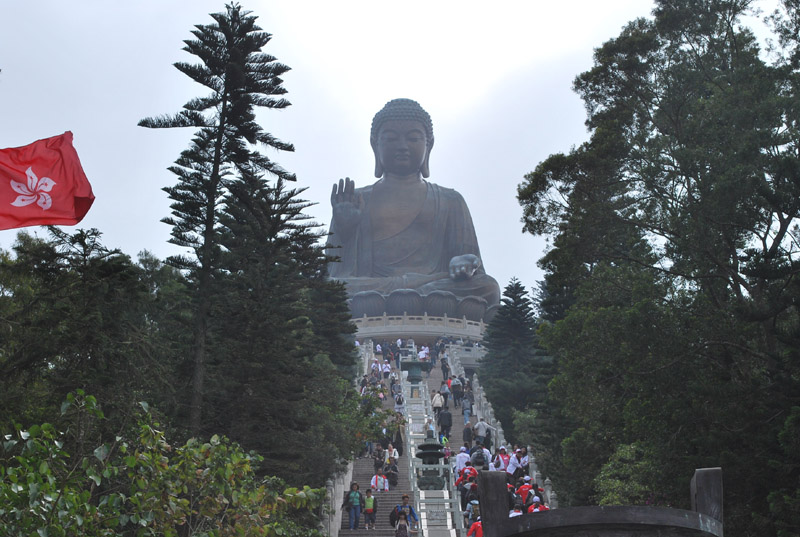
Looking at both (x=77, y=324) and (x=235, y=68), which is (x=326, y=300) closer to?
(x=235, y=68)

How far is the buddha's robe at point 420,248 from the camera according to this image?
45.6 m

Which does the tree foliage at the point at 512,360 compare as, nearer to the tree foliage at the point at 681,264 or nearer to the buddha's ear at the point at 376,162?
the tree foliage at the point at 681,264

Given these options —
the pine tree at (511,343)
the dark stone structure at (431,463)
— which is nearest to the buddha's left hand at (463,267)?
the pine tree at (511,343)

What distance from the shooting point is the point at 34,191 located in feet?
29.7

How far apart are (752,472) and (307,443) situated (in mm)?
6644

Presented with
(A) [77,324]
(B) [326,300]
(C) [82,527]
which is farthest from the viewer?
(B) [326,300]

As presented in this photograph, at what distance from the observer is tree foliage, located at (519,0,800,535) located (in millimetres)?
11805

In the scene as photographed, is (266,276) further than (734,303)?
Yes

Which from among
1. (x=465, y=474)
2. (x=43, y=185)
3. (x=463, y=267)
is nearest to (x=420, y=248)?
(x=463, y=267)

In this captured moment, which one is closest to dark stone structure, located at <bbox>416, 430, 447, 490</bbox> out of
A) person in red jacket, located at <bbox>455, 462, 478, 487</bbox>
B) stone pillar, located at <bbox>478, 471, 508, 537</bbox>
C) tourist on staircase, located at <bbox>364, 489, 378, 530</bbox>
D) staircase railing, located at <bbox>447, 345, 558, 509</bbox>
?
person in red jacket, located at <bbox>455, 462, 478, 487</bbox>

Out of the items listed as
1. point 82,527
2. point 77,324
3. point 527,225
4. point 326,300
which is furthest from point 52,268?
point 326,300

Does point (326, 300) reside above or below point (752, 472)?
above

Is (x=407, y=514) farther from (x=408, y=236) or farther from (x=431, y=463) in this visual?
(x=408, y=236)

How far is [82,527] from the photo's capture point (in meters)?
6.87
